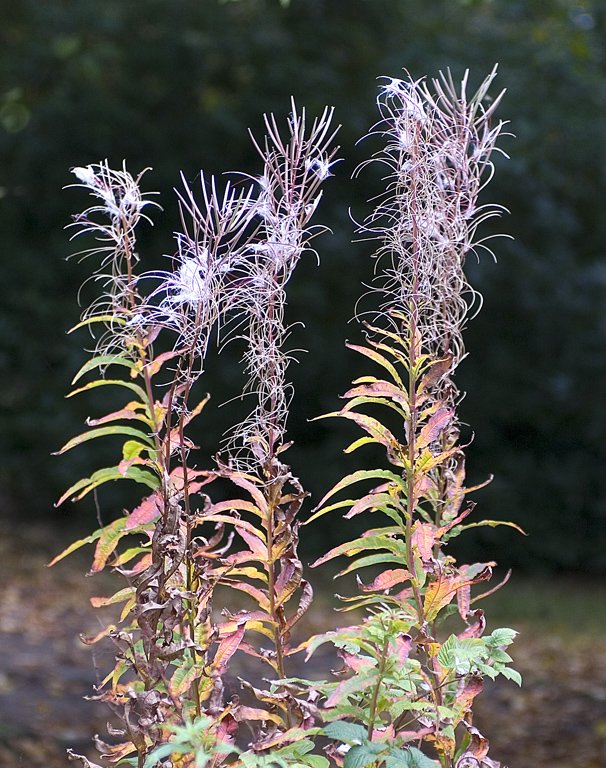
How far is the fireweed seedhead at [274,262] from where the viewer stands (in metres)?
1.80

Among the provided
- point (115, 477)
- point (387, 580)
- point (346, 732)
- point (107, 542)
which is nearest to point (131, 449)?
point (115, 477)

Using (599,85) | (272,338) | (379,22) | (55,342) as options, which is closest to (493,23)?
(379,22)

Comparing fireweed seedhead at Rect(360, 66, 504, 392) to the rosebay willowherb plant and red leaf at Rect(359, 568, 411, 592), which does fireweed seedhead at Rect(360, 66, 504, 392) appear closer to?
the rosebay willowherb plant

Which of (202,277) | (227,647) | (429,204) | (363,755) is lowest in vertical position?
(363,755)

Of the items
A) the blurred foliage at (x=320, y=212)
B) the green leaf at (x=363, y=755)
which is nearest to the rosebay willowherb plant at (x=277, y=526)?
the green leaf at (x=363, y=755)

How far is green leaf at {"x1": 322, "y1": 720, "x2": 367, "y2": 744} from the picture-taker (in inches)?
67.5

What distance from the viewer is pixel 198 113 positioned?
1030cm

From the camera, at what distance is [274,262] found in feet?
5.92

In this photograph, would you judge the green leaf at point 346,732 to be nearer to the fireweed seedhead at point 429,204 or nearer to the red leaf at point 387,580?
the red leaf at point 387,580

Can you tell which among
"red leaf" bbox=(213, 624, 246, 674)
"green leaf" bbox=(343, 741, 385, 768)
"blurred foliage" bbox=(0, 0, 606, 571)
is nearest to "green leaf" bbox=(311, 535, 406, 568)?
"red leaf" bbox=(213, 624, 246, 674)

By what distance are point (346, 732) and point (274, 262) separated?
0.80 metres

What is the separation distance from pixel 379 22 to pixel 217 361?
145 inches

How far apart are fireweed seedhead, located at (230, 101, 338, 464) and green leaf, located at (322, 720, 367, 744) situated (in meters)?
0.48

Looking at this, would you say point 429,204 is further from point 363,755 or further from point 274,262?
point 363,755
